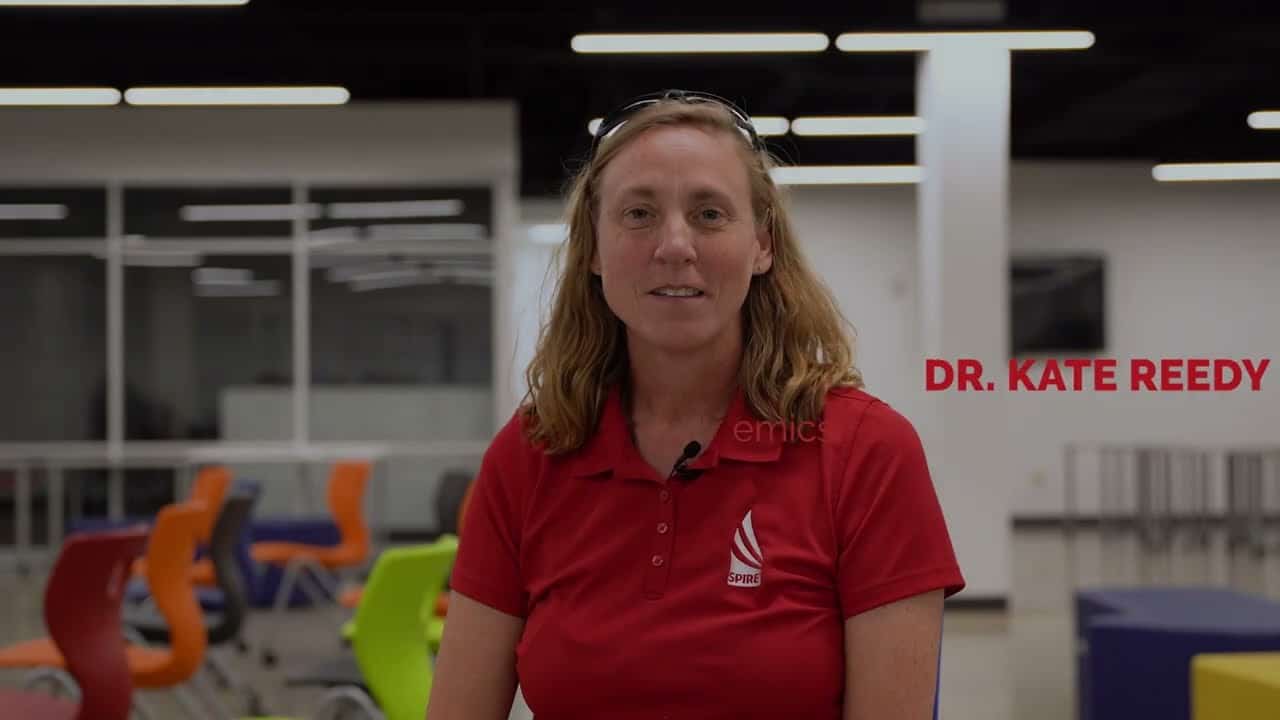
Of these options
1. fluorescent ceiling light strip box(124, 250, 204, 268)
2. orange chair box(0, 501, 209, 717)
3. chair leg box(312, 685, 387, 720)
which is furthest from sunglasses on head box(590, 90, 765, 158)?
fluorescent ceiling light strip box(124, 250, 204, 268)

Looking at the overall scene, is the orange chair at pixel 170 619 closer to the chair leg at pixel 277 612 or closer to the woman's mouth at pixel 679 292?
the chair leg at pixel 277 612

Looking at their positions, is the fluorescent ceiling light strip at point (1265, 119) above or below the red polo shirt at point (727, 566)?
above

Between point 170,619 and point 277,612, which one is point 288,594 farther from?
point 170,619

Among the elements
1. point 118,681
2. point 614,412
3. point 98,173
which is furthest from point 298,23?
point 614,412

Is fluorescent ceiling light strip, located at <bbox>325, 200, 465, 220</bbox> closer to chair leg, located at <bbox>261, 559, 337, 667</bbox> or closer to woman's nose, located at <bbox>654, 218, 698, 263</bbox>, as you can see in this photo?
chair leg, located at <bbox>261, 559, 337, 667</bbox>

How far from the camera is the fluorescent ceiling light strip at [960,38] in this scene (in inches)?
114

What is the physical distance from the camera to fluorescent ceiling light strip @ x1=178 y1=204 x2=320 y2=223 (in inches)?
482

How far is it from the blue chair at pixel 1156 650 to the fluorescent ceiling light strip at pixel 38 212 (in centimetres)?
1081

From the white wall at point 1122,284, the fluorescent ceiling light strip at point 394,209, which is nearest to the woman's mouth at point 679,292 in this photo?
the white wall at point 1122,284

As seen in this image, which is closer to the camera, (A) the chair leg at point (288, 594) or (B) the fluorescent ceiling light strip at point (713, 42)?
(B) the fluorescent ceiling light strip at point (713, 42)

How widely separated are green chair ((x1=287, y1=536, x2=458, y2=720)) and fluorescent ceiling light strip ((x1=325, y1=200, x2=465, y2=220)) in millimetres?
9372

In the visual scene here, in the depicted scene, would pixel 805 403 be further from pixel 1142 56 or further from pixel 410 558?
pixel 1142 56

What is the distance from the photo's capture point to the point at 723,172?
1.45 m

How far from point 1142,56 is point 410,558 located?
2574 mm
